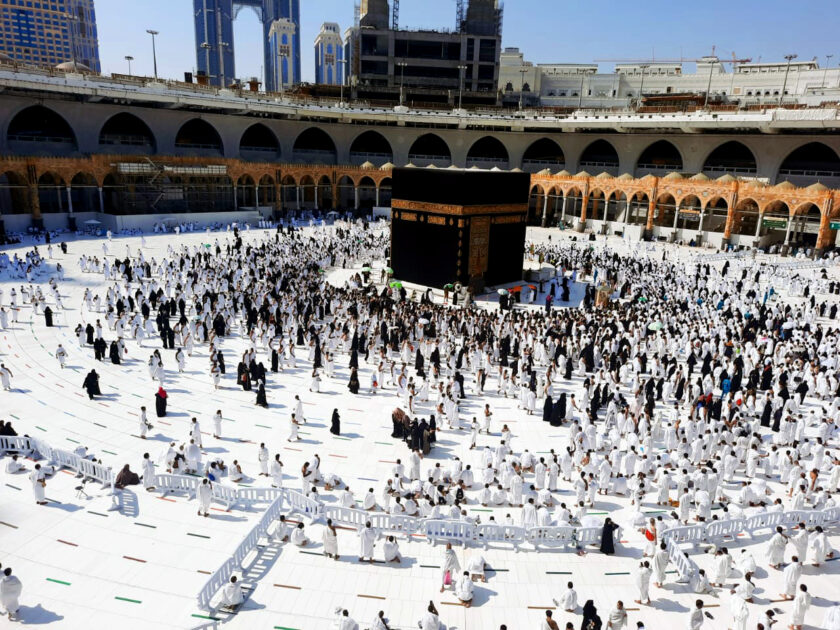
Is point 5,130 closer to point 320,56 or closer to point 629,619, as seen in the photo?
point 629,619

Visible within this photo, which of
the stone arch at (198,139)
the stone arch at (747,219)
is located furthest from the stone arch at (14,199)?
the stone arch at (747,219)

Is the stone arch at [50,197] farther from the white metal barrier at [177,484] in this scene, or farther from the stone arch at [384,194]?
the white metal barrier at [177,484]

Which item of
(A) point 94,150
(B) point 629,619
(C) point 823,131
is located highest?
(C) point 823,131

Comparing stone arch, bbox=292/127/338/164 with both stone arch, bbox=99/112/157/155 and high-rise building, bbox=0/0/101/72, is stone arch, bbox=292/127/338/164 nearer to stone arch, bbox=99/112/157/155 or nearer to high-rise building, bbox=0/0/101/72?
stone arch, bbox=99/112/157/155

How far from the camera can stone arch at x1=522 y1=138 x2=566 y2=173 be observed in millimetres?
49906

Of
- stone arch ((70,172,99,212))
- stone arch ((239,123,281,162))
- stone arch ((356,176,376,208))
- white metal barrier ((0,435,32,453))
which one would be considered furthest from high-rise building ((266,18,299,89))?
white metal barrier ((0,435,32,453))

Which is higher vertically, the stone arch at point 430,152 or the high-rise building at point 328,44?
the high-rise building at point 328,44

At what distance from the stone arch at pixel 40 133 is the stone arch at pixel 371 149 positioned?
69.1ft

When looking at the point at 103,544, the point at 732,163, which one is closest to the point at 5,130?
the point at 103,544

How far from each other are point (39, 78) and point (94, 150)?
585cm

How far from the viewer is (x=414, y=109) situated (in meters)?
47.6

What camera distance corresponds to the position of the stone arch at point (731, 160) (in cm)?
4100

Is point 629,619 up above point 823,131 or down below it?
below

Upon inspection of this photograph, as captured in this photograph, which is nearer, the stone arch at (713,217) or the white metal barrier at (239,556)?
the white metal barrier at (239,556)
